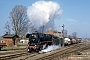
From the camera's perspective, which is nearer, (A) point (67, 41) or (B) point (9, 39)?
(B) point (9, 39)

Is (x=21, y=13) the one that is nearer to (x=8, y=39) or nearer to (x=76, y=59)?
(x=8, y=39)

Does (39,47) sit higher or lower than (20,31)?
lower

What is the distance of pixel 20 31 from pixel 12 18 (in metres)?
5.52

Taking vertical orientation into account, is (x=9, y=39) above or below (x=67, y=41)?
above

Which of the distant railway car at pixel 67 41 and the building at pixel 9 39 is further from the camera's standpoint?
the distant railway car at pixel 67 41

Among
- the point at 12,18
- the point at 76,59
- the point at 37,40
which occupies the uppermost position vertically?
the point at 12,18

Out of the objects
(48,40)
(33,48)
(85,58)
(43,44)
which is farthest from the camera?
(48,40)

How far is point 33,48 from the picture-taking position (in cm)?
2988

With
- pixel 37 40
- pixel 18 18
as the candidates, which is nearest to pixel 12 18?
pixel 18 18

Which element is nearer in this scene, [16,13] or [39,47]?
[39,47]

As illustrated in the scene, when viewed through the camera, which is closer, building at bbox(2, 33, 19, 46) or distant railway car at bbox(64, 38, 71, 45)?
building at bbox(2, 33, 19, 46)

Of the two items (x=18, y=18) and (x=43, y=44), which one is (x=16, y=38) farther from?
(x=43, y=44)

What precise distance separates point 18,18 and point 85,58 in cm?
4857

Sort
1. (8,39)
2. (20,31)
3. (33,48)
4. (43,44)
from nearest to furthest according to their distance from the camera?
(33,48) → (43,44) → (8,39) → (20,31)
